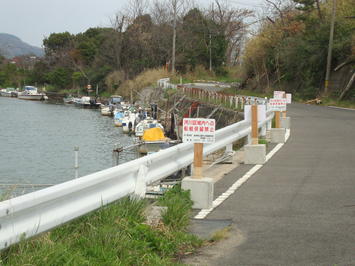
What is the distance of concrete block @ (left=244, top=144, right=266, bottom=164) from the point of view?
1303 cm

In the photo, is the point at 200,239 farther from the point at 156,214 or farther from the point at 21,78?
the point at 21,78

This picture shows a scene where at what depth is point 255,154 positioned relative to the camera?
42.9ft

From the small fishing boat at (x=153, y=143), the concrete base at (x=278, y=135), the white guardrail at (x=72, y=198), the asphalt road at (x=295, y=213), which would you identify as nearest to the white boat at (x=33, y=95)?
the small fishing boat at (x=153, y=143)

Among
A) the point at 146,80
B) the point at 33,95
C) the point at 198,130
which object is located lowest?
the point at 33,95

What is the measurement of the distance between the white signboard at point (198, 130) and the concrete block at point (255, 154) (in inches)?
192

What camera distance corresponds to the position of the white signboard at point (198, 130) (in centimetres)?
827

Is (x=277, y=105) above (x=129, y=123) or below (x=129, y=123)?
above

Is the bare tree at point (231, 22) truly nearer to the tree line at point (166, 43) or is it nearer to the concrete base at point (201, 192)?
the tree line at point (166, 43)

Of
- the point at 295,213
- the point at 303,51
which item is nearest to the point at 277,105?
the point at 295,213

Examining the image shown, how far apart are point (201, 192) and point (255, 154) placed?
16.3ft

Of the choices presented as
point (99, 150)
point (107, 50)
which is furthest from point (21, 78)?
point (99, 150)

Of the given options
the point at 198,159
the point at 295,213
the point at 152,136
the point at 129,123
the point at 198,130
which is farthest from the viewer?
the point at 129,123

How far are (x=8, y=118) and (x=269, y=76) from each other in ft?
102

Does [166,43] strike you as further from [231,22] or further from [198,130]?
[198,130]
